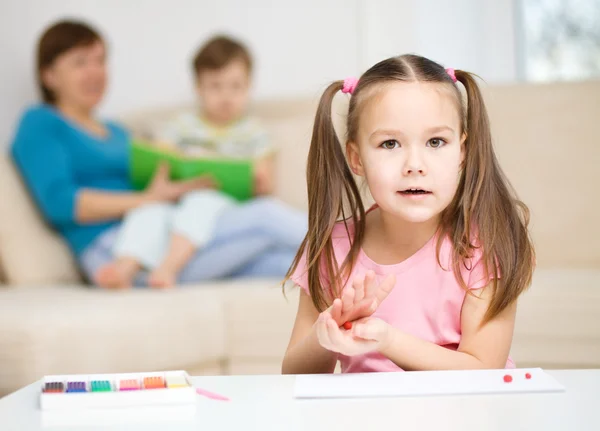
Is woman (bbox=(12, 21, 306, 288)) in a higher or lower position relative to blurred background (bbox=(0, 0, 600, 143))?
lower

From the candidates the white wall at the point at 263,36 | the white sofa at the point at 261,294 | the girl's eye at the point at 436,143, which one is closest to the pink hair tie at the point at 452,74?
the girl's eye at the point at 436,143

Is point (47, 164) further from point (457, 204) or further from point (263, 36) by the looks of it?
point (457, 204)

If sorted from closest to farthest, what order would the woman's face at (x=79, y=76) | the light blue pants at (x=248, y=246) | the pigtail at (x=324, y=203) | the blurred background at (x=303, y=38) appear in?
the pigtail at (x=324, y=203), the light blue pants at (x=248, y=246), the woman's face at (x=79, y=76), the blurred background at (x=303, y=38)

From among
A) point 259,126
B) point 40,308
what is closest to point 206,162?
point 259,126

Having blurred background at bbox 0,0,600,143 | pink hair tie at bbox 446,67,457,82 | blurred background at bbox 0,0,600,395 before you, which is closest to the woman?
blurred background at bbox 0,0,600,395

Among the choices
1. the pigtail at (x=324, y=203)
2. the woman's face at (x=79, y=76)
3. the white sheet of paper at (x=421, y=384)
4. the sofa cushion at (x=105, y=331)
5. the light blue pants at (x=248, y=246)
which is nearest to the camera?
the white sheet of paper at (x=421, y=384)

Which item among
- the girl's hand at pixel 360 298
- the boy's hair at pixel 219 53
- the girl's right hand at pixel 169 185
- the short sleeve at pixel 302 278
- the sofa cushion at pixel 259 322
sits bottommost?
the sofa cushion at pixel 259 322

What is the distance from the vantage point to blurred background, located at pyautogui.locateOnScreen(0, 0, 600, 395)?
183cm

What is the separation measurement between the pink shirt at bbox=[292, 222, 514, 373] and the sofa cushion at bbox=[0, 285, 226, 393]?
685 millimetres

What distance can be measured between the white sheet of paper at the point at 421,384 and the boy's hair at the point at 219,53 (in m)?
1.83

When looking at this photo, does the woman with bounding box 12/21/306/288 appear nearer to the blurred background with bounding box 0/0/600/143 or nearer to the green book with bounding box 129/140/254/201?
the green book with bounding box 129/140/254/201

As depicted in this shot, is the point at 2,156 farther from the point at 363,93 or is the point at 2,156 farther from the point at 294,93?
the point at 363,93

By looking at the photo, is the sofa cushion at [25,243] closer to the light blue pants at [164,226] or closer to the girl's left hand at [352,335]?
the light blue pants at [164,226]

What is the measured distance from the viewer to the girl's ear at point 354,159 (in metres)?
1.21
